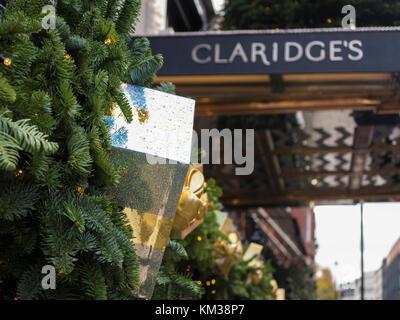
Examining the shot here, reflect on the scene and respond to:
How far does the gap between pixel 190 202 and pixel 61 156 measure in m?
0.68

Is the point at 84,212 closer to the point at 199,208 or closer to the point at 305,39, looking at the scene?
the point at 199,208

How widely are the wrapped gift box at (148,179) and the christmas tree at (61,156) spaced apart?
74 mm

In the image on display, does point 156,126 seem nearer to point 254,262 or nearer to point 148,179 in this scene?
point 148,179

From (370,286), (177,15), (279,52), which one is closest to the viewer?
(279,52)

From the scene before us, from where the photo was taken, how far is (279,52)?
4426 mm

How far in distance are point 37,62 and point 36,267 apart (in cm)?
61

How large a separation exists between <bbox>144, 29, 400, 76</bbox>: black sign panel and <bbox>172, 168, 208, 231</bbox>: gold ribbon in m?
2.11

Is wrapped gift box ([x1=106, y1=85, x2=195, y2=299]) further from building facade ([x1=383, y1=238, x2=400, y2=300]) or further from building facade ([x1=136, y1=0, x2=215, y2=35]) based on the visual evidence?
building facade ([x1=383, y1=238, x2=400, y2=300])

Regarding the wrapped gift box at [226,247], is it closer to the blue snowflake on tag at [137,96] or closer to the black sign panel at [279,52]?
the black sign panel at [279,52]

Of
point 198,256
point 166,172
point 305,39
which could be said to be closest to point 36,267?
point 166,172

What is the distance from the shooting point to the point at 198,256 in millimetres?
4125

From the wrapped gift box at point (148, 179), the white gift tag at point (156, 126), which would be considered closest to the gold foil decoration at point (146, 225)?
the wrapped gift box at point (148, 179)

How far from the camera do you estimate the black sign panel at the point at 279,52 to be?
4.30 m
